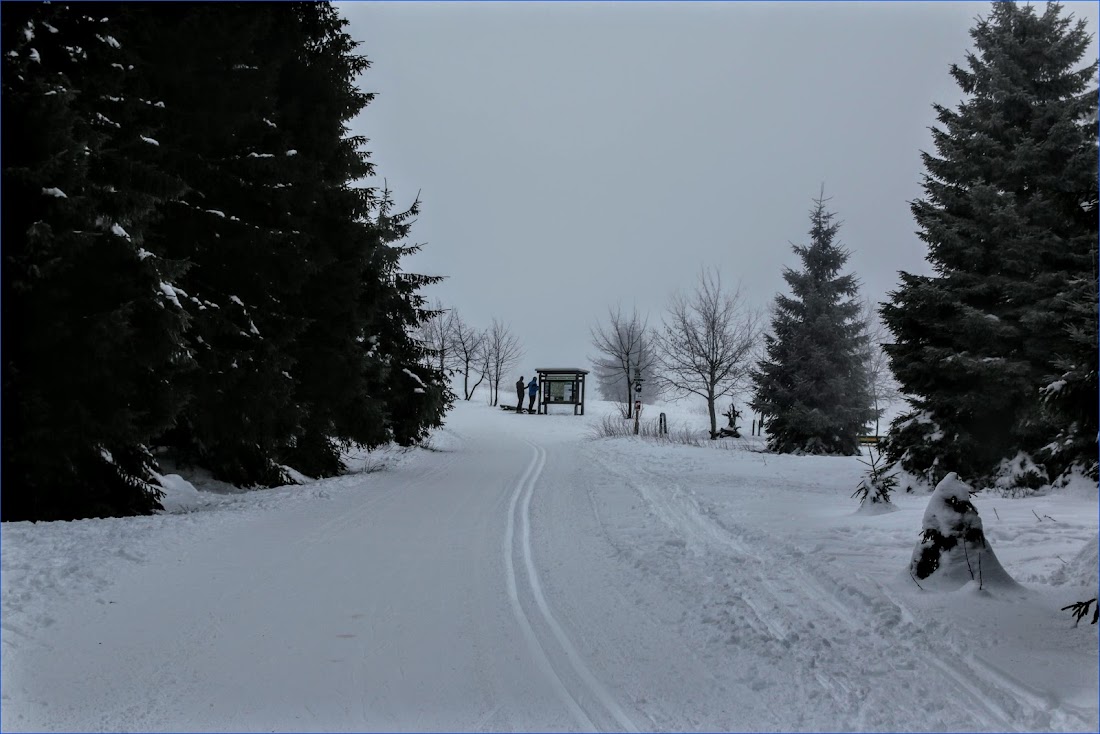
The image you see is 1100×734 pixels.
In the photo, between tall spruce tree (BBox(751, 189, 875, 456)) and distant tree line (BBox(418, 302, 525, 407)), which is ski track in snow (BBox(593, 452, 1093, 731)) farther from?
distant tree line (BBox(418, 302, 525, 407))

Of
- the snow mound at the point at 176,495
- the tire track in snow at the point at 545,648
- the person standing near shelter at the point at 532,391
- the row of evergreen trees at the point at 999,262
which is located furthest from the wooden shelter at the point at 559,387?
the tire track in snow at the point at 545,648

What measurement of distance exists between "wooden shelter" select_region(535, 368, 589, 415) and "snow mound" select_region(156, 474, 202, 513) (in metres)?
31.4

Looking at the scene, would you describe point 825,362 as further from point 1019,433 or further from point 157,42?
point 157,42

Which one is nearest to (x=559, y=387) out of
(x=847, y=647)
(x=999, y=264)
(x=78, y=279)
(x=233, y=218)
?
(x=999, y=264)

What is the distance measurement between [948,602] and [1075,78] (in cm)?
1123

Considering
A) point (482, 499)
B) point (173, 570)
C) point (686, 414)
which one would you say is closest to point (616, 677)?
point (173, 570)

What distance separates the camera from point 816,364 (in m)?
22.0

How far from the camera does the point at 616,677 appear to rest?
11.9 feet

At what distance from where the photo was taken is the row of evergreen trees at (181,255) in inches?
243

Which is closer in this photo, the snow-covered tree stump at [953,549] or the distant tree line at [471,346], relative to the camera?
the snow-covered tree stump at [953,549]

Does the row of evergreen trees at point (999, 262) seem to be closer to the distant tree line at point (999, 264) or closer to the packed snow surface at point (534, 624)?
the distant tree line at point (999, 264)

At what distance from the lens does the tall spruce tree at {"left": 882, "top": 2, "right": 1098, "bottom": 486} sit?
977 centimetres

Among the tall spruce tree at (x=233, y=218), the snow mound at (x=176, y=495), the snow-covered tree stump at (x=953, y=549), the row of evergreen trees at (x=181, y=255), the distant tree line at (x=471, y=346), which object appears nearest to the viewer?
the snow-covered tree stump at (x=953, y=549)

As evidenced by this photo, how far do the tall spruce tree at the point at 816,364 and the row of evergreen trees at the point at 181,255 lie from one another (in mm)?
13300
